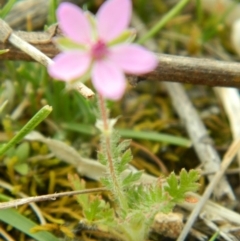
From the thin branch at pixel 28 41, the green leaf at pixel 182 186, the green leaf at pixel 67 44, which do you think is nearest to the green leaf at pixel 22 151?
the thin branch at pixel 28 41

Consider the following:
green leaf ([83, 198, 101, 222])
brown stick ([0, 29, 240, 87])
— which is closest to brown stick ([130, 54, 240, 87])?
brown stick ([0, 29, 240, 87])

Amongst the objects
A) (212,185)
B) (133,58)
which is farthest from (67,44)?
(212,185)

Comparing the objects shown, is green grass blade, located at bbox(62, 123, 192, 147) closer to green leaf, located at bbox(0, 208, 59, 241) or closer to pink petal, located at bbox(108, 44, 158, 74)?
green leaf, located at bbox(0, 208, 59, 241)

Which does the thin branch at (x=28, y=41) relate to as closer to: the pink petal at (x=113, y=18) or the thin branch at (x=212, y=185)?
the pink petal at (x=113, y=18)

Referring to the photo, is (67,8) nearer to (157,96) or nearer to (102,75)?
(102,75)

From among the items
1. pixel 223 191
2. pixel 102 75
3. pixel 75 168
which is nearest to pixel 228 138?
pixel 223 191

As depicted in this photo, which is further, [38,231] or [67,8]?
[38,231]
